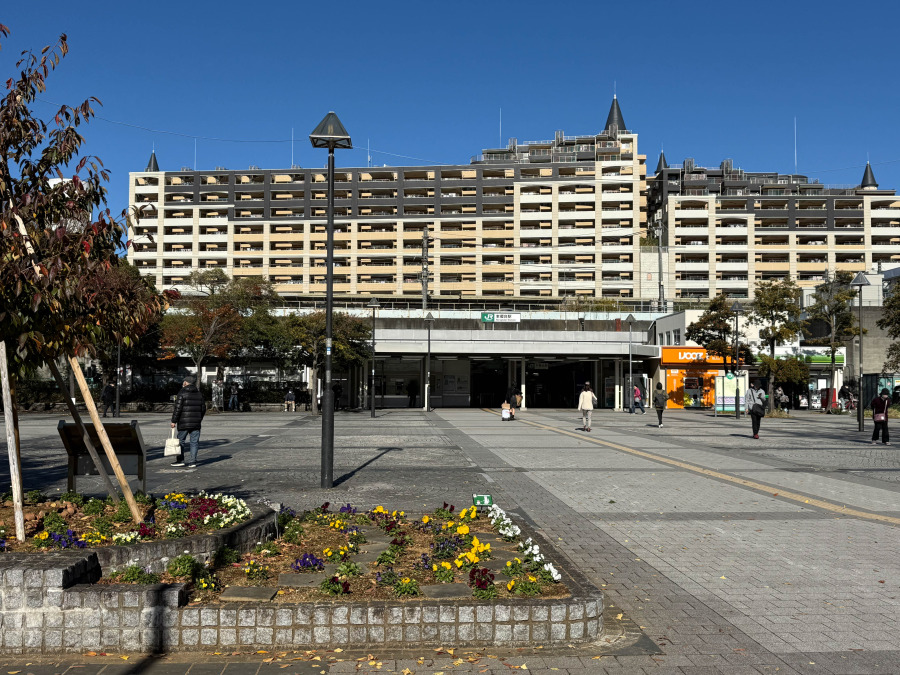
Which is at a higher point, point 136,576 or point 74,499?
point 74,499

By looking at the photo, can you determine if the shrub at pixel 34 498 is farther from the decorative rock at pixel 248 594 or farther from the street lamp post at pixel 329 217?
the street lamp post at pixel 329 217

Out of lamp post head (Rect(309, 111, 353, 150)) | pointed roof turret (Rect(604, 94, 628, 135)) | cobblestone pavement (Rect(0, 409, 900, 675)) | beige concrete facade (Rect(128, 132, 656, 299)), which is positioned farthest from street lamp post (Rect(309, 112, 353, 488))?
pointed roof turret (Rect(604, 94, 628, 135))

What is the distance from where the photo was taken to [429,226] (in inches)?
3565

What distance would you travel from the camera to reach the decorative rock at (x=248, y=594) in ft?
14.9

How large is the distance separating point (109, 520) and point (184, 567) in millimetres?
1462

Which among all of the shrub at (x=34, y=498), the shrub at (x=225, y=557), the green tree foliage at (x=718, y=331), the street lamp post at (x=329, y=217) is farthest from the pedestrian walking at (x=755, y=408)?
the shrub at (x=34, y=498)

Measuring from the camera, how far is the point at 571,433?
23391 millimetres

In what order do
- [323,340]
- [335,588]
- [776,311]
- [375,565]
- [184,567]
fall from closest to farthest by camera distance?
[335,588] < [184,567] < [375,565] < [776,311] < [323,340]

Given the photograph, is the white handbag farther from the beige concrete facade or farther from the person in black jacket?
the beige concrete facade

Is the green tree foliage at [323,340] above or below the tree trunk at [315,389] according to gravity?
above

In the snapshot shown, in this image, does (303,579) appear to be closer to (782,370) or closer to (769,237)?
(782,370)

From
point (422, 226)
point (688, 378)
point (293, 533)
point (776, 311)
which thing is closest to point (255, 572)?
point (293, 533)

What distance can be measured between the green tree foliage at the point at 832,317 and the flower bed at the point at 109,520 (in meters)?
39.8

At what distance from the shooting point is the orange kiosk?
4450cm
